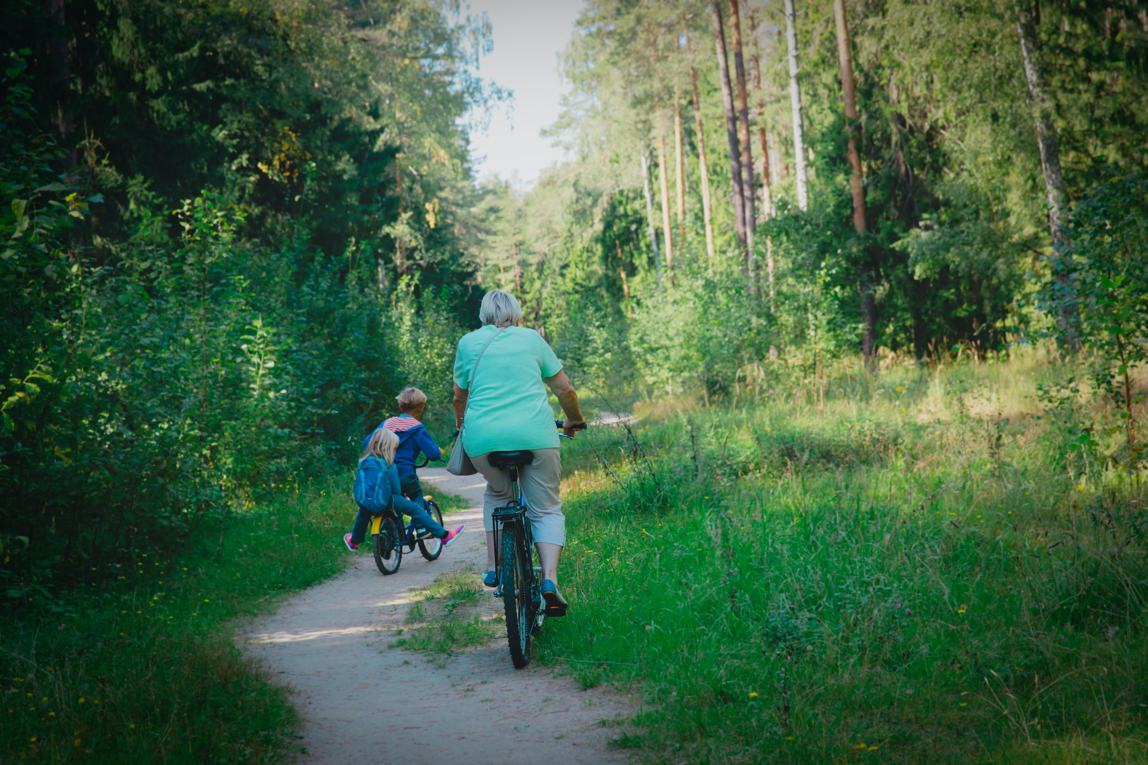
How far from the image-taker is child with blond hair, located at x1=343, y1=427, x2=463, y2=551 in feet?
28.8

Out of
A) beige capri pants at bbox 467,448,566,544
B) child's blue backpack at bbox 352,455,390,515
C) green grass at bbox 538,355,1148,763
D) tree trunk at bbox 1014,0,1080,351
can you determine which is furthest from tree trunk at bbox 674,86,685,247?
beige capri pants at bbox 467,448,566,544

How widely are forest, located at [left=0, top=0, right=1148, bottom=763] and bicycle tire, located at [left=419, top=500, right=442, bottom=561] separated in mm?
1254

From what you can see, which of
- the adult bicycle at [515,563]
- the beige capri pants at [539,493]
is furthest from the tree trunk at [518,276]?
the adult bicycle at [515,563]

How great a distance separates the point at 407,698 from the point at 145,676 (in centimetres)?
148

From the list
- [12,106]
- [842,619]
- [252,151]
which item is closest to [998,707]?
[842,619]

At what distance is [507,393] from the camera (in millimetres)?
5598

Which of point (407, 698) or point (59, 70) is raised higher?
point (59, 70)

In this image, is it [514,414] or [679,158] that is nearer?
[514,414]

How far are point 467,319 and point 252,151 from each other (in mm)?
20815

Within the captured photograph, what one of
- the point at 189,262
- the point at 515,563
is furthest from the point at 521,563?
the point at 189,262

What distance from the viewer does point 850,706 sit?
416cm

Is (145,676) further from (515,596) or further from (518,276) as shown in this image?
(518,276)

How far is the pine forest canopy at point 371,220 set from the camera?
23.8 feet

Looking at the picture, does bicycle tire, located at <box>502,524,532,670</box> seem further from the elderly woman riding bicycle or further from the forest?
the forest
